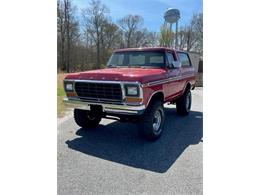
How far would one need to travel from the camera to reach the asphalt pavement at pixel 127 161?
7.95ft

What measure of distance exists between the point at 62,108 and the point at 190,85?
385 cm

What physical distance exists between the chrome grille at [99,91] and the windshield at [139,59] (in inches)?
51.4

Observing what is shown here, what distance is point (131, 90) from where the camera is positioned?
334cm

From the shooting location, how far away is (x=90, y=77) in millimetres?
3701

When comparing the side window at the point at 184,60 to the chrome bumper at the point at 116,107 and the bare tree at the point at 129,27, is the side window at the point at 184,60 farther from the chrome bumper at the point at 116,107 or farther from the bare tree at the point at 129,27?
the bare tree at the point at 129,27

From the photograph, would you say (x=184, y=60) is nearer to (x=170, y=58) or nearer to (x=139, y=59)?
(x=170, y=58)

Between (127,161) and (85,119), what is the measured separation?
1.70 m

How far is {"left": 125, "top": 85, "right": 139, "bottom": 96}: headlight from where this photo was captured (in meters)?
3.31

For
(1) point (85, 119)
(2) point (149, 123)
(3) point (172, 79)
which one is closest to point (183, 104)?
(3) point (172, 79)

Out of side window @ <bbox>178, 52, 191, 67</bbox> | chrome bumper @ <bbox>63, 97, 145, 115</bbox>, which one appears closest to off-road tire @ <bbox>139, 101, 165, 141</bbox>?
chrome bumper @ <bbox>63, 97, 145, 115</bbox>

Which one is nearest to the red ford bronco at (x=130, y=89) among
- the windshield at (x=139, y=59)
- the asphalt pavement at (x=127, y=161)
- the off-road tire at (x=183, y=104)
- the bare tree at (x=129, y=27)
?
the windshield at (x=139, y=59)
